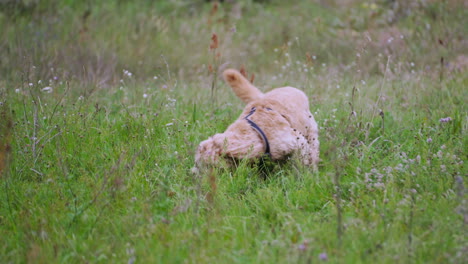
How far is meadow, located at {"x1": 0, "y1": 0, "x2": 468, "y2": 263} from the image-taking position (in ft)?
7.06

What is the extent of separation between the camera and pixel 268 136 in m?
3.20

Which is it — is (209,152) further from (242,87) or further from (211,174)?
(242,87)

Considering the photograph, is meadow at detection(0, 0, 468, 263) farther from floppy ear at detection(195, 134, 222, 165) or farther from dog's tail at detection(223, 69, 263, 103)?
dog's tail at detection(223, 69, 263, 103)

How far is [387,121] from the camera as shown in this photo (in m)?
4.02

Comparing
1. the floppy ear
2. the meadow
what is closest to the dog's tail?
the meadow

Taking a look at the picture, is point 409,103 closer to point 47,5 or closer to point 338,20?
point 338,20

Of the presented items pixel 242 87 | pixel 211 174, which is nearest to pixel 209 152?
pixel 211 174

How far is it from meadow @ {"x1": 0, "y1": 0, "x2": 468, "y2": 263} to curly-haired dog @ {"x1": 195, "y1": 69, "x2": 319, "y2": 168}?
119 millimetres

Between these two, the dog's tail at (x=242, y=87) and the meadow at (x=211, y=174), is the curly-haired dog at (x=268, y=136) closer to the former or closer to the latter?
the meadow at (x=211, y=174)

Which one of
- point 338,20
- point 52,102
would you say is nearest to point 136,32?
point 52,102

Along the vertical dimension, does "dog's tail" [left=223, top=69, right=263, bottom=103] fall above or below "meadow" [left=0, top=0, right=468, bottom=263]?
above

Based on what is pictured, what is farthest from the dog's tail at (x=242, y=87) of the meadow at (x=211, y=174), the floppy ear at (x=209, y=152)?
the floppy ear at (x=209, y=152)

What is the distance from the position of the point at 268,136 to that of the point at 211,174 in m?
0.79

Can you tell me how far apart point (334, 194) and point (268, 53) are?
5319mm
